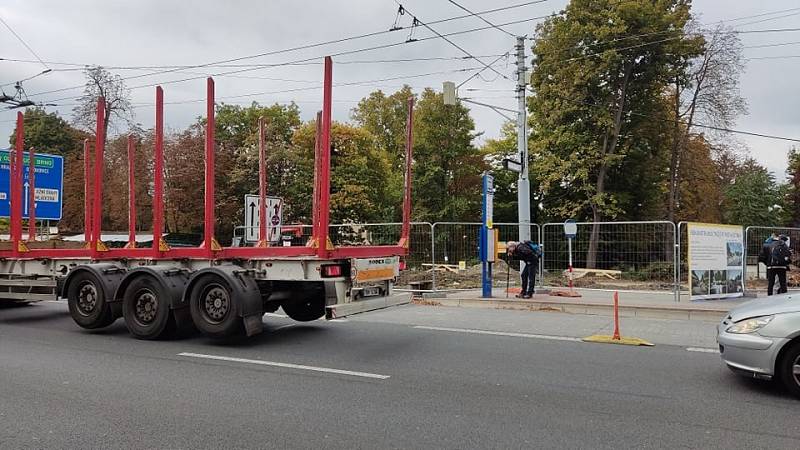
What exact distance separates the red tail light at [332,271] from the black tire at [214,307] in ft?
4.21

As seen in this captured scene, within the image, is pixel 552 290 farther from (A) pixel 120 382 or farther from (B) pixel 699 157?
(B) pixel 699 157

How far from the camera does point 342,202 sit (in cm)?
3628

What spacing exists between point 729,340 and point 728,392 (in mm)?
522

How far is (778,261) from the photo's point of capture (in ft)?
47.9

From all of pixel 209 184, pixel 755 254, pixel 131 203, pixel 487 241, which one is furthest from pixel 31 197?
pixel 755 254

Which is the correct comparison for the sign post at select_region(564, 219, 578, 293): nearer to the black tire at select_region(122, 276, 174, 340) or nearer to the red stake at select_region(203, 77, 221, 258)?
the red stake at select_region(203, 77, 221, 258)

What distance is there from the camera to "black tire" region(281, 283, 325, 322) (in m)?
9.46

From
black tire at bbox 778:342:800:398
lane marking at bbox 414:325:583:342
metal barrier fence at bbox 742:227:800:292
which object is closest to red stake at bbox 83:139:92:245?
lane marking at bbox 414:325:583:342

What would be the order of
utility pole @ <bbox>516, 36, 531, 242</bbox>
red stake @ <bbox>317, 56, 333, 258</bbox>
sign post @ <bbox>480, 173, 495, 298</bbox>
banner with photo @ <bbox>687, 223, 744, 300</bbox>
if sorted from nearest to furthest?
1. red stake @ <bbox>317, 56, 333, 258</bbox>
2. banner with photo @ <bbox>687, 223, 744, 300</bbox>
3. sign post @ <bbox>480, 173, 495, 298</bbox>
4. utility pole @ <bbox>516, 36, 531, 242</bbox>

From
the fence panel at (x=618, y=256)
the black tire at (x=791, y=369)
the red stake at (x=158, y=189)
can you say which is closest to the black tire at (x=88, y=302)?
the red stake at (x=158, y=189)

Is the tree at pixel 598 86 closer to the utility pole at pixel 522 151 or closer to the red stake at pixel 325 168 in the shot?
the utility pole at pixel 522 151

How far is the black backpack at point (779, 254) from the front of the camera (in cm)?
1450

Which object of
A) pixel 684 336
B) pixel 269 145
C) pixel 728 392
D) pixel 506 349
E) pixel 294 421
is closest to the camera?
pixel 294 421

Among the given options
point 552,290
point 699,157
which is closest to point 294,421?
point 552,290
